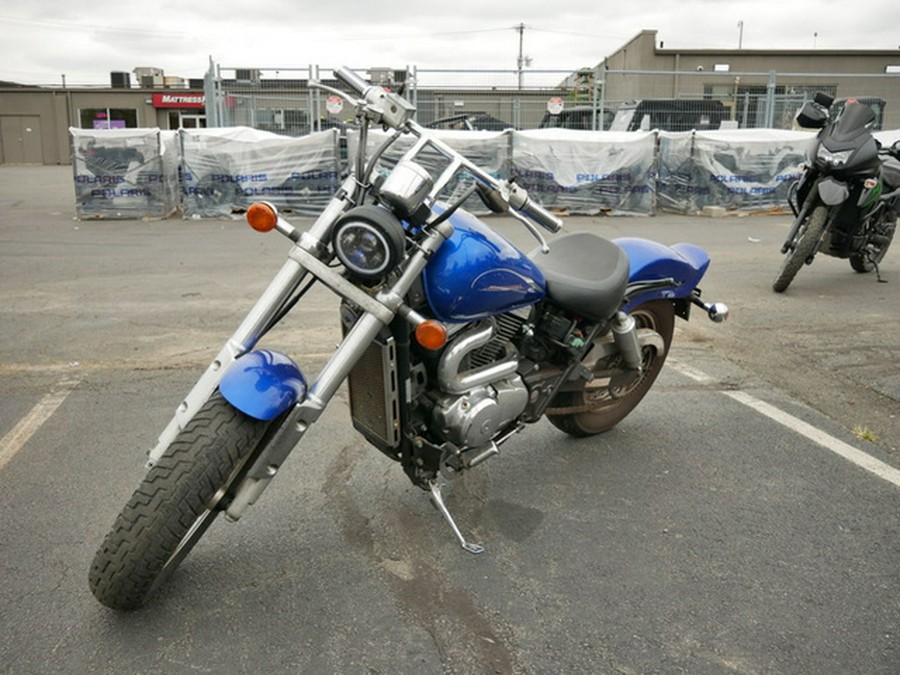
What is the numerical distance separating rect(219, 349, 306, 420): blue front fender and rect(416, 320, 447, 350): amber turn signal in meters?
0.44

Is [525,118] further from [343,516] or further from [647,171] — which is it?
[343,516]

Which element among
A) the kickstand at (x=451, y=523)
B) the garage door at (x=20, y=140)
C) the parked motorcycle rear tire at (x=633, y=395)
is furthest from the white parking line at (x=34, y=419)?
the garage door at (x=20, y=140)

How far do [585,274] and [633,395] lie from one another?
1119mm

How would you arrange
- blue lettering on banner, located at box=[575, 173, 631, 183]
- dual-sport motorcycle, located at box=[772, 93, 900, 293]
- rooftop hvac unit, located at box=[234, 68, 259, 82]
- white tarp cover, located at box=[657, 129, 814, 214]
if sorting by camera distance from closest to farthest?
dual-sport motorcycle, located at box=[772, 93, 900, 293] → blue lettering on banner, located at box=[575, 173, 631, 183] → white tarp cover, located at box=[657, 129, 814, 214] → rooftop hvac unit, located at box=[234, 68, 259, 82]

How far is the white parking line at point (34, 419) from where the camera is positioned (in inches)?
156

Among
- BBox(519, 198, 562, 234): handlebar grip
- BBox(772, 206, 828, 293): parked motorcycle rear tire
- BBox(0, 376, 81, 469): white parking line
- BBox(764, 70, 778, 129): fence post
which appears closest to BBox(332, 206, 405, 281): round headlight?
BBox(519, 198, 562, 234): handlebar grip

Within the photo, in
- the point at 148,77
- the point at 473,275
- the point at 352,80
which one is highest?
the point at 148,77

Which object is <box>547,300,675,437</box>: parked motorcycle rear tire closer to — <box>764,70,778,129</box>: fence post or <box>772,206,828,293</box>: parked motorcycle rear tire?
<box>772,206,828,293</box>: parked motorcycle rear tire

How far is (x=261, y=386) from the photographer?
2.50 metres

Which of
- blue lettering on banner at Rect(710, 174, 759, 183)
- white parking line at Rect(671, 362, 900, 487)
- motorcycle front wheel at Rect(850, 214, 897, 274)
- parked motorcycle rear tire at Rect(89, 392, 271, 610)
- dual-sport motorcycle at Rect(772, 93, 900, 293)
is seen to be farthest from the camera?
blue lettering on banner at Rect(710, 174, 759, 183)

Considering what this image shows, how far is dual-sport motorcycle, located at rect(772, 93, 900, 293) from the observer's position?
734 cm

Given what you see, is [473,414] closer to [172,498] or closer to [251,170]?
[172,498]

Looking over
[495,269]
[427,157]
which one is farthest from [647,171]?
[495,269]

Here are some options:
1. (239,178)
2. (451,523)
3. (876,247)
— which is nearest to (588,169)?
(239,178)
